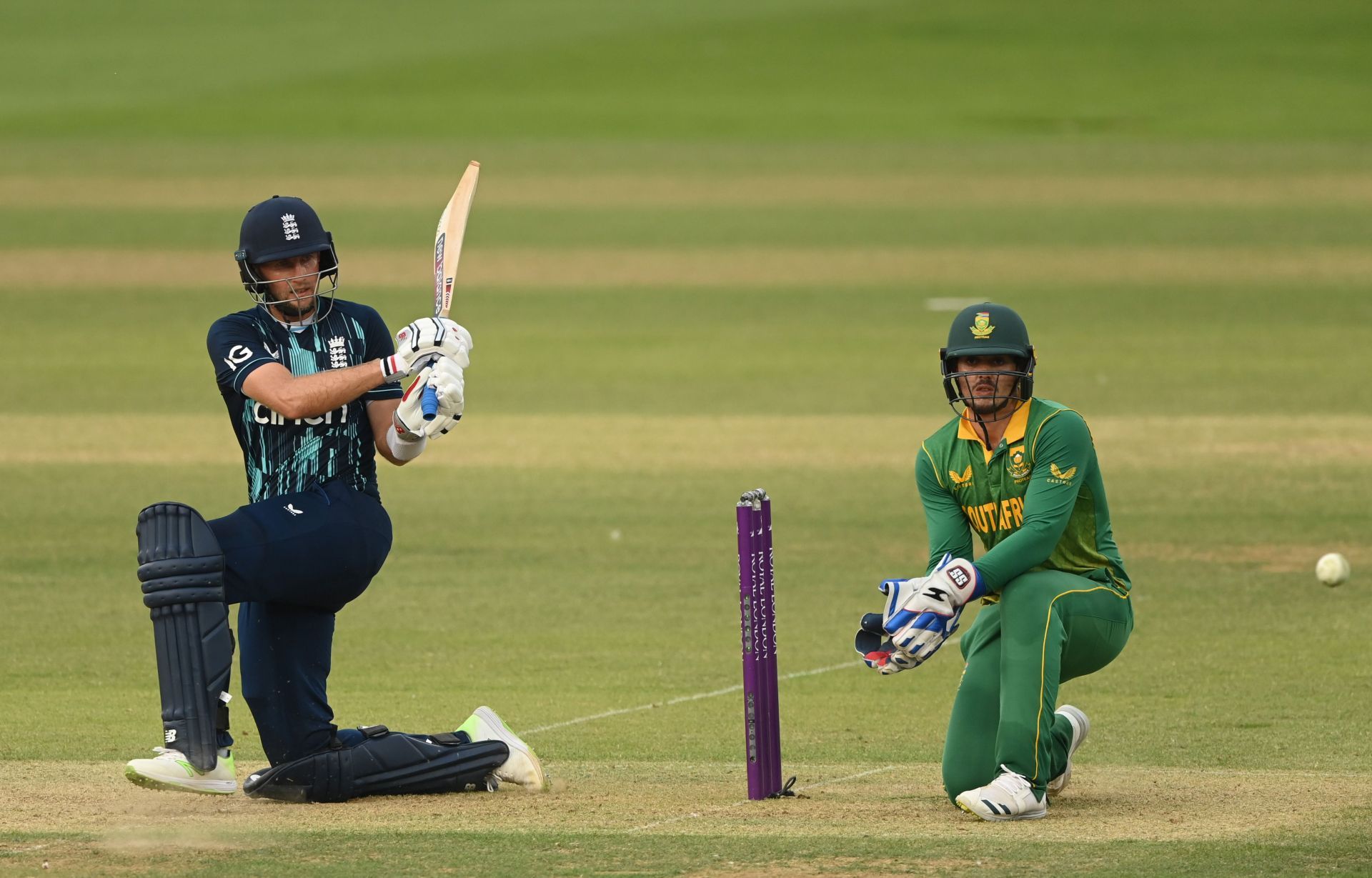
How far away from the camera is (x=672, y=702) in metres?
9.19

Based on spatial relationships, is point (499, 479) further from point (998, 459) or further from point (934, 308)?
point (934, 308)

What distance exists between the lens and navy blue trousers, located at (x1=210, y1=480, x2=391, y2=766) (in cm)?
657

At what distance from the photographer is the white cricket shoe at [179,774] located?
6234mm

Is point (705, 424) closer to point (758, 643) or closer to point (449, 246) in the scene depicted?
point (449, 246)

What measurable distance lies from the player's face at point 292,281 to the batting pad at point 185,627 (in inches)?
32.4

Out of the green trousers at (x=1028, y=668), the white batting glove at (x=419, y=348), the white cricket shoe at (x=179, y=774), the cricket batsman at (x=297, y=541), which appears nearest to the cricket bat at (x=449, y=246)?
the cricket batsman at (x=297, y=541)

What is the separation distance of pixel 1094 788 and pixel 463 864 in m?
2.27

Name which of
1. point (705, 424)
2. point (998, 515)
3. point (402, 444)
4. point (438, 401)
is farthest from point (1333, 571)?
point (705, 424)

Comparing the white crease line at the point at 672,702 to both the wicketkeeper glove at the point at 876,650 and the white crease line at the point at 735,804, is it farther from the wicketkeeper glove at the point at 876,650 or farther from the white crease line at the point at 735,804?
the wicketkeeper glove at the point at 876,650

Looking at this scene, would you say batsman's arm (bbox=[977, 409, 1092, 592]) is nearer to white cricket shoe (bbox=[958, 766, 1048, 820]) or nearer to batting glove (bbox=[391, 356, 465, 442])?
white cricket shoe (bbox=[958, 766, 1048, 820])

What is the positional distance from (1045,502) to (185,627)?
2572 millimetres

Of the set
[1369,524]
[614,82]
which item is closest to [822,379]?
[1369,524]

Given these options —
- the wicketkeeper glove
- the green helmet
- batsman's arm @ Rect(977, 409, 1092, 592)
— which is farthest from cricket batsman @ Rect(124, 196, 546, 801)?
batsman's arm @ Rect(977, 409, 1092, 592)

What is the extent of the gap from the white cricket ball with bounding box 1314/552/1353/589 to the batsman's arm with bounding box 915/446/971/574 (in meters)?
5.45
